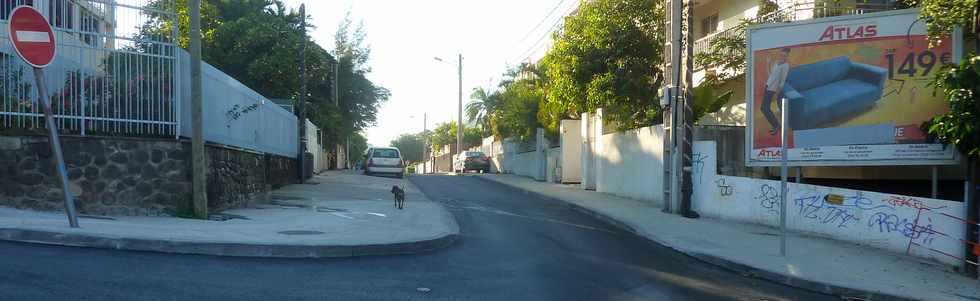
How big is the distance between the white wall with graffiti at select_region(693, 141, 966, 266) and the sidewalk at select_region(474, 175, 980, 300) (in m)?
0.25

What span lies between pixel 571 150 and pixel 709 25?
752 centimetres

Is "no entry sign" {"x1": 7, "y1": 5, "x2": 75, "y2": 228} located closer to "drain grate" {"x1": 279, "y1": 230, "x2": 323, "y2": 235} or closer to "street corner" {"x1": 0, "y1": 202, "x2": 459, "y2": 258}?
"street corner" {"x1": 0, "y1": 202, "x2": 459, "y2": 258}

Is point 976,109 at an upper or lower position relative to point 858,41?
lower

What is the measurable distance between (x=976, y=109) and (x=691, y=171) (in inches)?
261

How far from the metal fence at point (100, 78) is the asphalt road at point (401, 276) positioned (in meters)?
3.80

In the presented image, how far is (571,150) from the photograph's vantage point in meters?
29.6

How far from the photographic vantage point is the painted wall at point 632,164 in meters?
19.7

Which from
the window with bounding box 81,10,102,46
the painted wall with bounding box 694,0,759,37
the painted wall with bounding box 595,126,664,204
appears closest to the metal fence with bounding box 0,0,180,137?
the window with bounding box 81,10,102,46

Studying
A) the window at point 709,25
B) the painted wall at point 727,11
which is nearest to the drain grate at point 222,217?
the painted wall at point 727,11

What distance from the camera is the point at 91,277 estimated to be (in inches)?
270

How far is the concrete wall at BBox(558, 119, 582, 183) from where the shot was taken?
29422 mm

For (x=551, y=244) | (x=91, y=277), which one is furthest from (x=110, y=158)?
(x=551, y=244)

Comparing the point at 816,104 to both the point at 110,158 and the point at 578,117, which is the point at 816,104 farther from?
the point at 578,117

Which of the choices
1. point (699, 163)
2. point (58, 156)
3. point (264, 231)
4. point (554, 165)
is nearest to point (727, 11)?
point (699, 163)
